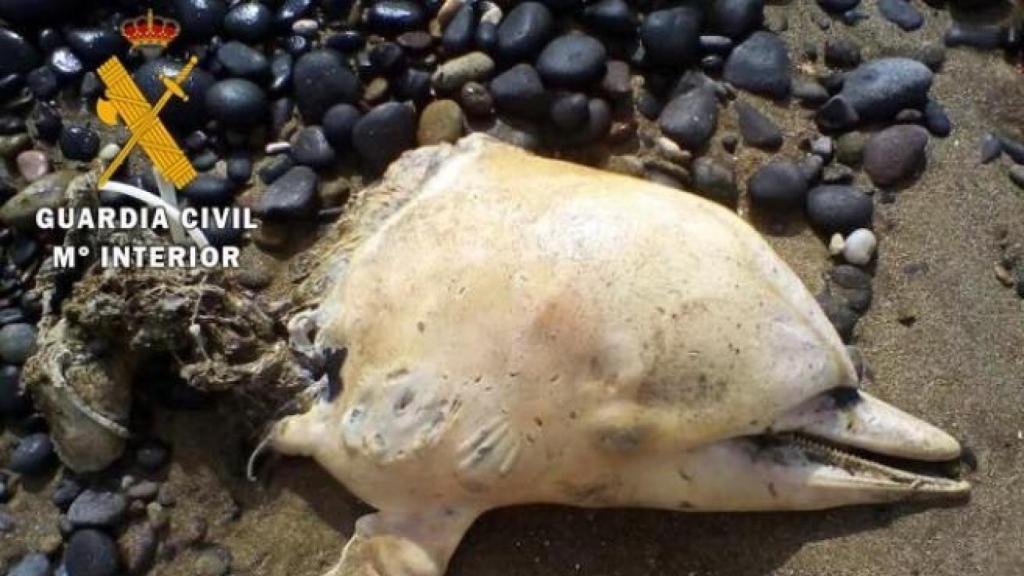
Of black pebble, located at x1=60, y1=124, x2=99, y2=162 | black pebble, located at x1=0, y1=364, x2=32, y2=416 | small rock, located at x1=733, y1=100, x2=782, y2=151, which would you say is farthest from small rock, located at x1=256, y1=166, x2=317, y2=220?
small rock, located at x1=733, y1=100, x2=782, y2=151

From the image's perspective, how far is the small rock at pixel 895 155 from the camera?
4004 millimetres

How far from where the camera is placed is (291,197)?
3963mm

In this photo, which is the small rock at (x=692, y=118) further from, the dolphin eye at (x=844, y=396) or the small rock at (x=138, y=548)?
the small rock at (x=138, y=548)

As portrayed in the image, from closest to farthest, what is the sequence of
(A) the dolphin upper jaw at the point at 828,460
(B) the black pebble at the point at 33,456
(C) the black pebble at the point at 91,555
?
(A) the dolphin upper jaw at the point at 828,460 → (C) the black pebble at the point at 91,555 → (B) the black pebble at the point at 33,456

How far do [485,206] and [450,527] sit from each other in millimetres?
841

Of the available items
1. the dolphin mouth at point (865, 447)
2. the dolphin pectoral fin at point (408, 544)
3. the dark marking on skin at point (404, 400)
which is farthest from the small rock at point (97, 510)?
the dolphin mouth at point (865, 447)

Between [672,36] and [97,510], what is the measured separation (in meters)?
2.18

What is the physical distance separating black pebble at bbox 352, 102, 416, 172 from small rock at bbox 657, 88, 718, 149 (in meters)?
0.79

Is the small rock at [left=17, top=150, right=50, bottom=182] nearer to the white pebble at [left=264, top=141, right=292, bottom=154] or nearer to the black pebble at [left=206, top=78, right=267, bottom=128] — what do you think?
the black pebble at [left=206, top=78, right=267, bottom=128]

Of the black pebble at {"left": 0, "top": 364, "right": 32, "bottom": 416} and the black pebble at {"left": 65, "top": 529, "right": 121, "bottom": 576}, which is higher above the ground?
the black pebble at {"left": 0, "top": 364, "right": 32, "bottom": 416}

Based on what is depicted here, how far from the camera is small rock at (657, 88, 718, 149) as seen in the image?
13.1 ft

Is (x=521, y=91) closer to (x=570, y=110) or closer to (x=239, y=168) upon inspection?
(x=570, y=110)

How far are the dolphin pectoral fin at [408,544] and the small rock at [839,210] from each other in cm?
137

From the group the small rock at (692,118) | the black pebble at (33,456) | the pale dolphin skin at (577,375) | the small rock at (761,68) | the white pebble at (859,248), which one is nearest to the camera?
the pale dolphin skin at (577,375)
